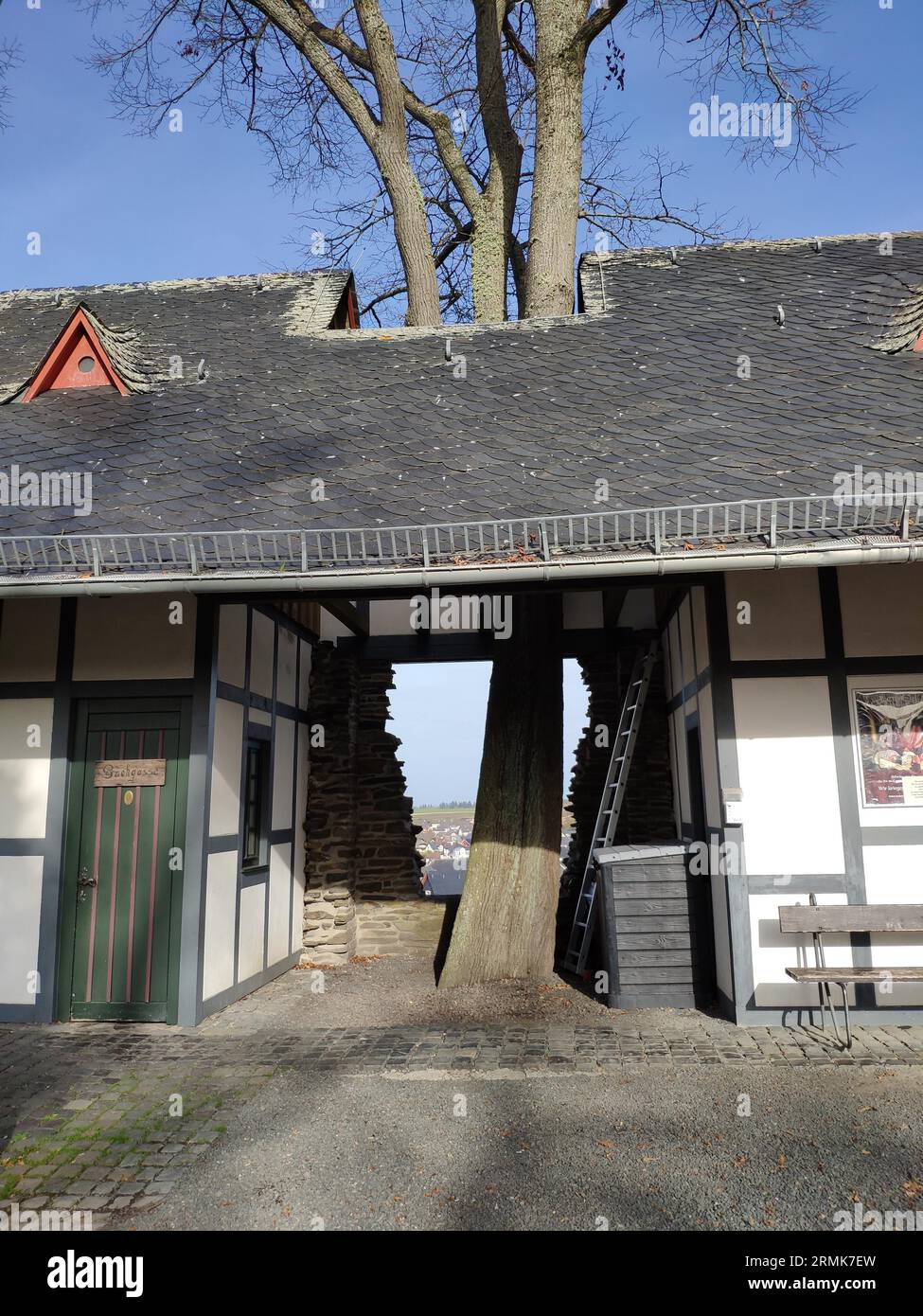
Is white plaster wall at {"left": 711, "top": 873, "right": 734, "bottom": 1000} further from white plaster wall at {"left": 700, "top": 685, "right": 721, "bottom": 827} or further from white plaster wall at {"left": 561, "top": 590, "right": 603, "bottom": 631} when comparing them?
white plaster wall at {"left": 561, "top": 590, "right": 603, "bottom": 631}

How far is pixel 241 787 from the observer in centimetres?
784

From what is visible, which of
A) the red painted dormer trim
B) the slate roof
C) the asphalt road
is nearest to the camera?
the asphalt road

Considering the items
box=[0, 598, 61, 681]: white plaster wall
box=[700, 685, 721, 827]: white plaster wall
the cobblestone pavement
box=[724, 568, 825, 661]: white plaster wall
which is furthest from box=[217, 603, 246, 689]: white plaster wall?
box=[724, 568, 825, 661]: white plaster wall

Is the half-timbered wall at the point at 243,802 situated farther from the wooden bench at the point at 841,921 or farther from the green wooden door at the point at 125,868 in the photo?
the wooden bench at the point at 841,921

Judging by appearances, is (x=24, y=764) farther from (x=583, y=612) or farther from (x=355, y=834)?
(x=583, y=612)

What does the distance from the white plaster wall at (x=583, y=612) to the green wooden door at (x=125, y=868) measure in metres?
4.81

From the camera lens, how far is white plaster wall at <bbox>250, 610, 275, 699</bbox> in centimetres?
823

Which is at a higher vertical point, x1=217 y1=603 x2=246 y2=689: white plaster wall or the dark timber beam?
the dark timber beam

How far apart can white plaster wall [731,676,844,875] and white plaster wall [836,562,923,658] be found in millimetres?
429

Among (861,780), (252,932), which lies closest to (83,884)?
(252,932)

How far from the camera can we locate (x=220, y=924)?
7.27m

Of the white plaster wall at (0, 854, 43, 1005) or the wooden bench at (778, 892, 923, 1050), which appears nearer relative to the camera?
the wooden bench at (778, 892, 923, 1050)
